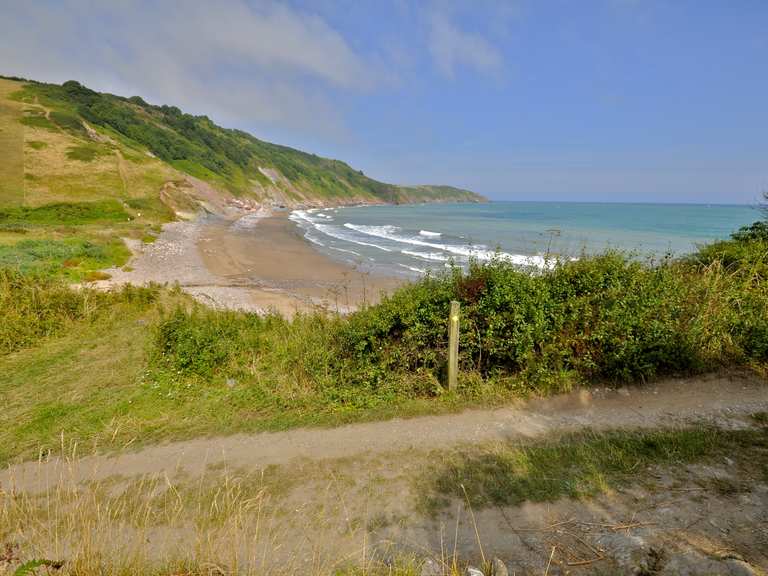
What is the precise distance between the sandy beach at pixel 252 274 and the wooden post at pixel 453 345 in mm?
6019

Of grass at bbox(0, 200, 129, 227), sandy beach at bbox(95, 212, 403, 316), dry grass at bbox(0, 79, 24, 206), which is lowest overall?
sandy beach at bbox(95, 212, 403, 316)

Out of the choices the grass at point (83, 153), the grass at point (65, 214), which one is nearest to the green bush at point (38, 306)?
the grass at point (65, 214)

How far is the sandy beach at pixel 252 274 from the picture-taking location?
16.2m

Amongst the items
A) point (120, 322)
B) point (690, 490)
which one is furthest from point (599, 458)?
point (120, 322)

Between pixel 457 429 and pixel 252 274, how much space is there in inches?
785

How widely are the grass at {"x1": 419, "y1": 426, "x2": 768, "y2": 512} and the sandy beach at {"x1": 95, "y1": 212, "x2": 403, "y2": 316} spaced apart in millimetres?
7739

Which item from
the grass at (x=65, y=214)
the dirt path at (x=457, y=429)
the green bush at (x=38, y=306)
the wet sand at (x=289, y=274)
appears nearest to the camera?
the dirt path at (x=457, y=429)

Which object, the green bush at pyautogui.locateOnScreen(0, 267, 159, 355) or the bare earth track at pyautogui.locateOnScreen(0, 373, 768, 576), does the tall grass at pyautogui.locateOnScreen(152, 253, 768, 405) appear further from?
the green bush at pyautogui.locateOnScreen(0, 267, 159, 355)

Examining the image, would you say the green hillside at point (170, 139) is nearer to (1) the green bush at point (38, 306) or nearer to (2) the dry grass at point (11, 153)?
(2) the dry grass at point (11, 153)

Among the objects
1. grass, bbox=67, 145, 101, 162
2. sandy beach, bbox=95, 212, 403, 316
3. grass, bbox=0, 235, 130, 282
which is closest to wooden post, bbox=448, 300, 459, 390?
sandy beach, bbox=95, 212, 403, 316

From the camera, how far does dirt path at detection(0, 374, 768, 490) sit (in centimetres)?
475

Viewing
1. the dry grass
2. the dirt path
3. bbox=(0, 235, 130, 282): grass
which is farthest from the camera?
the dry grass

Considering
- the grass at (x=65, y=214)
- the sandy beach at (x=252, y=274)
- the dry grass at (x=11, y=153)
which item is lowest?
the sandy beach at (x=252, y=274)

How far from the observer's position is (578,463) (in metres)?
4.09
